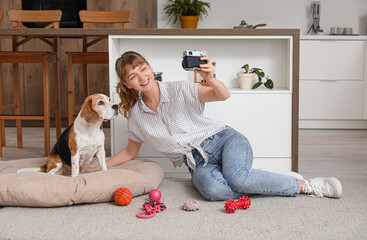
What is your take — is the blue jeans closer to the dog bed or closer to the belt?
the belt

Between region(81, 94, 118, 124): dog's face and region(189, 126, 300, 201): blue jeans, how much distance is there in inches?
19.7

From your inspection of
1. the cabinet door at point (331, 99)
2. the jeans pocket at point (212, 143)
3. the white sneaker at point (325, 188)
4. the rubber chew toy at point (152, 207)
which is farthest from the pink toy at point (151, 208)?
the cabinet door at point (331, 99)

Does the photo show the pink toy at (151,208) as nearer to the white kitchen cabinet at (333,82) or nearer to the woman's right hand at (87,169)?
the woman's right hand at (87,169)

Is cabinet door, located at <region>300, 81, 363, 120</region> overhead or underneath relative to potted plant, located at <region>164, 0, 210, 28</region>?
underneath

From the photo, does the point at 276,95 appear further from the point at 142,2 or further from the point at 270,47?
the point at 142,2

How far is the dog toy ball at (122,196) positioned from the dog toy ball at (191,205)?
25 centimetres

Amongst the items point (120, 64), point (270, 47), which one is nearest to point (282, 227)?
point (120, 64)

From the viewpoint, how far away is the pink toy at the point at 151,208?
5.83 ft

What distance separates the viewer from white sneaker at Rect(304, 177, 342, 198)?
1.99m

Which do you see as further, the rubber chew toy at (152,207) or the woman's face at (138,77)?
the woman's face at (138,77)

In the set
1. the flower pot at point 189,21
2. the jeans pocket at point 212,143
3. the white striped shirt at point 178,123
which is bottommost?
the jeans pocket at point 212,143

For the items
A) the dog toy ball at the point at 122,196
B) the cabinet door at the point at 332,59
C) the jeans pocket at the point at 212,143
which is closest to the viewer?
the dog toy ball at the point at 122,196

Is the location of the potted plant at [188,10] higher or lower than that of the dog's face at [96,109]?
higher

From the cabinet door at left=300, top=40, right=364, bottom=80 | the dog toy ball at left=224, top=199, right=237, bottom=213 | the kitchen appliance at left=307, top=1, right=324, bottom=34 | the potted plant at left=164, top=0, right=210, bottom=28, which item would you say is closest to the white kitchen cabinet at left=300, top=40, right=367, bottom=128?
the cabinet door at left=300, top=40, right=364, bottom=80
